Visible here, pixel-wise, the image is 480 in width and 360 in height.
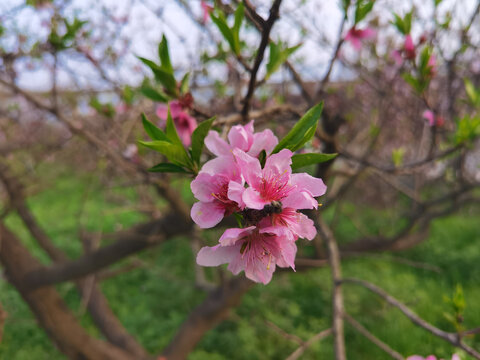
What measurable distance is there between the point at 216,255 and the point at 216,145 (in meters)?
0.19

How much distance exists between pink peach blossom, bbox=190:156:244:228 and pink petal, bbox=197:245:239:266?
0.15ft

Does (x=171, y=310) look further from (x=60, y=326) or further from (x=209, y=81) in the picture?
(x=209, y=81)

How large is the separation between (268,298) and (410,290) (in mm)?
1364

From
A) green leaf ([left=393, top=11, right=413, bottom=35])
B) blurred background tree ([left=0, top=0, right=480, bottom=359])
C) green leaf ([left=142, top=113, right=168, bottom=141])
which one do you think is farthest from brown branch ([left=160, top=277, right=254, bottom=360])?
green leaf ([left=142, top=113, right=168, bottom=141])

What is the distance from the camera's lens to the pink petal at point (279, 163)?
Answer: 1.78 ft

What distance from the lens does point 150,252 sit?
15.2 ft

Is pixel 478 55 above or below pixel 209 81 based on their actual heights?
above

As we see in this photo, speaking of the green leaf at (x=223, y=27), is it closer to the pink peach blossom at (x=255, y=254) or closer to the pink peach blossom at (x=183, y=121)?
the pink peach blossom at (x=183, y=121)

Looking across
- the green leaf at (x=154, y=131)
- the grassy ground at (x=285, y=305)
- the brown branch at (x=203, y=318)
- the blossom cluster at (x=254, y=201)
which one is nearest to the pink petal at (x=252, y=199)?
the blossom cluster at (x=254, y=201)

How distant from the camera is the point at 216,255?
0.59 meters

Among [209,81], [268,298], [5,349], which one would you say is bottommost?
[5,349]

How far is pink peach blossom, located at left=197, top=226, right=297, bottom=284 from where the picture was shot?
572mm

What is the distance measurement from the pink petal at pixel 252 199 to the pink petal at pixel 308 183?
7 centimetres

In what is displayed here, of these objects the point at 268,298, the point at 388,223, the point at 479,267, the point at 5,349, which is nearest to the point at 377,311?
the point at 268,298
